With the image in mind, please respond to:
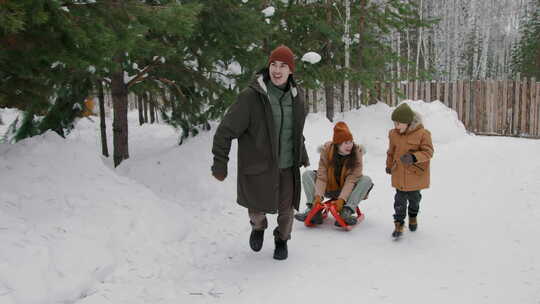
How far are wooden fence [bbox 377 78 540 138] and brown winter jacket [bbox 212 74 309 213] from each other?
911 centimetres

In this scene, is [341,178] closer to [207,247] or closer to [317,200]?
[317,200]

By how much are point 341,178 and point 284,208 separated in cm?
140

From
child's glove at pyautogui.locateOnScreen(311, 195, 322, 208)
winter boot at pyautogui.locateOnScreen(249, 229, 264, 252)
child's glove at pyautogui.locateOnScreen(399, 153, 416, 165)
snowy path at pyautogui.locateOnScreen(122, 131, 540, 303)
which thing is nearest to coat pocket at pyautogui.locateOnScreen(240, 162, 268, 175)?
winter boot at pyautogui.locateOnScreen(249, 229, 264, 252)

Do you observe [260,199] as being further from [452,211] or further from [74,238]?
[452,211]

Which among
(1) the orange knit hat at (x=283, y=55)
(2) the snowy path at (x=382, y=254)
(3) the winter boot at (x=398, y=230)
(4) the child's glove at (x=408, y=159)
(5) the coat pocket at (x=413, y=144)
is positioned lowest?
(2) the snowy path at (x=382, y=254)

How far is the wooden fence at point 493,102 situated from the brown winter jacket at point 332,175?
759 cm

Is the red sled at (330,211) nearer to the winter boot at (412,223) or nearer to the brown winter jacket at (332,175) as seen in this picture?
the brown winter jacket at (332,175)

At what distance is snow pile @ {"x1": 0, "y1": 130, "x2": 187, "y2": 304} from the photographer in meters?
3.01

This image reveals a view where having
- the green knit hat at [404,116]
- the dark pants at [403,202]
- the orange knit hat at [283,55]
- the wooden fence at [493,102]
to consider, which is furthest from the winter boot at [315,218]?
the wooden fence at [493,102]

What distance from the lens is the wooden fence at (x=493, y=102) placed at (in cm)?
1245

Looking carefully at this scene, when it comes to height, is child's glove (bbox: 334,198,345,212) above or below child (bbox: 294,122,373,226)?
below

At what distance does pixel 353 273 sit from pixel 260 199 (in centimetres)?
108

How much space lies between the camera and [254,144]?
386 cm

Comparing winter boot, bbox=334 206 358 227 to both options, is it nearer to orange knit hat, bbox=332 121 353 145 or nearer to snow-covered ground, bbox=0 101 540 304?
snow-covered ground, bbox=0 101 540 304
